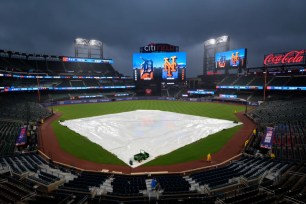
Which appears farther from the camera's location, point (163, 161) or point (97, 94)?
point (97, 94)

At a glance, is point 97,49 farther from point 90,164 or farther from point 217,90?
point 90,164

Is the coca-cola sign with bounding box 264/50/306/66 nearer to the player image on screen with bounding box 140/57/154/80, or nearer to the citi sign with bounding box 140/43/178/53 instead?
the citi sign with bounding box 140/43/178/53

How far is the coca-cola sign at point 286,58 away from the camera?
54.0m

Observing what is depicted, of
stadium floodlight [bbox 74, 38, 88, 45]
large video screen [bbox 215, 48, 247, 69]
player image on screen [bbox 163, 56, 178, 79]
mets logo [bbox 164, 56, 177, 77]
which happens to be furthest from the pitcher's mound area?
stadium floodlight [bbox 74, 38, 88, 45]

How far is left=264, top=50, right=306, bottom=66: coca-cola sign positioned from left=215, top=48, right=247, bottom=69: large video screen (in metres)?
9.84

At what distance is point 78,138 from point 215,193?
2178cm

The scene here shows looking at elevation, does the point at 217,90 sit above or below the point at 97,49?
below

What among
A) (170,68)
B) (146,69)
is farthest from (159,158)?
(146,69)

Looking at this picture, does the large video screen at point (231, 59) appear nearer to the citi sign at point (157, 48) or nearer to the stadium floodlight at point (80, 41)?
the citi sign at point (157, 48)

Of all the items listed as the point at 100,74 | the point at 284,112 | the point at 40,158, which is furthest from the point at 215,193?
the point at 100,74

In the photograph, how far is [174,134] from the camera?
2808 centimetres

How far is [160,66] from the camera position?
80875mm

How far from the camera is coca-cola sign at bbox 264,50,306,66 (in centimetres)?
5395

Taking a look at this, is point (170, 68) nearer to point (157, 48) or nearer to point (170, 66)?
point (170, 66)
